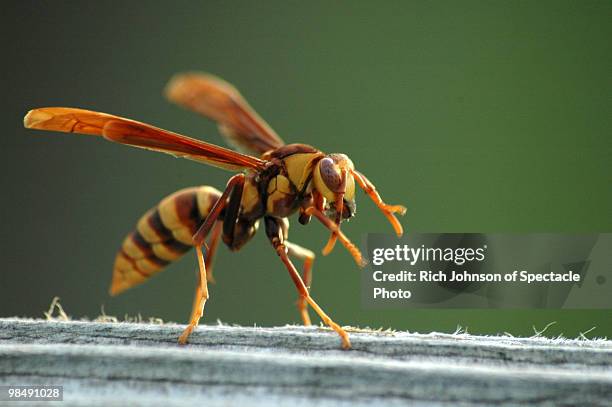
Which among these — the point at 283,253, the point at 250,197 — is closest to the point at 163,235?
the point at 250,197

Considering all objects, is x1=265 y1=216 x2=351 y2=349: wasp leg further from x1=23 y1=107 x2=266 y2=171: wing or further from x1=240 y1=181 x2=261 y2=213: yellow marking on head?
x1=23 y1=107 x2=266 y2=171: wing

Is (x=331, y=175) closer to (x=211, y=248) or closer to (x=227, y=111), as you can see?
(x=211, y=248)

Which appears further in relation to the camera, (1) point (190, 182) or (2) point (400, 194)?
(1) point (190, 182)

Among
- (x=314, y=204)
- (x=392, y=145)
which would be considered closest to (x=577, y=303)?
(x=314, y=204)

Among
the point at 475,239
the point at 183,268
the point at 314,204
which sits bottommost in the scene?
the point at 183,268

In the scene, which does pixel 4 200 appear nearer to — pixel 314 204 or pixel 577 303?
pixel 314 204

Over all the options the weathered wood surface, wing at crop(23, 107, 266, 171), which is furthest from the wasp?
the weathered wood surface
